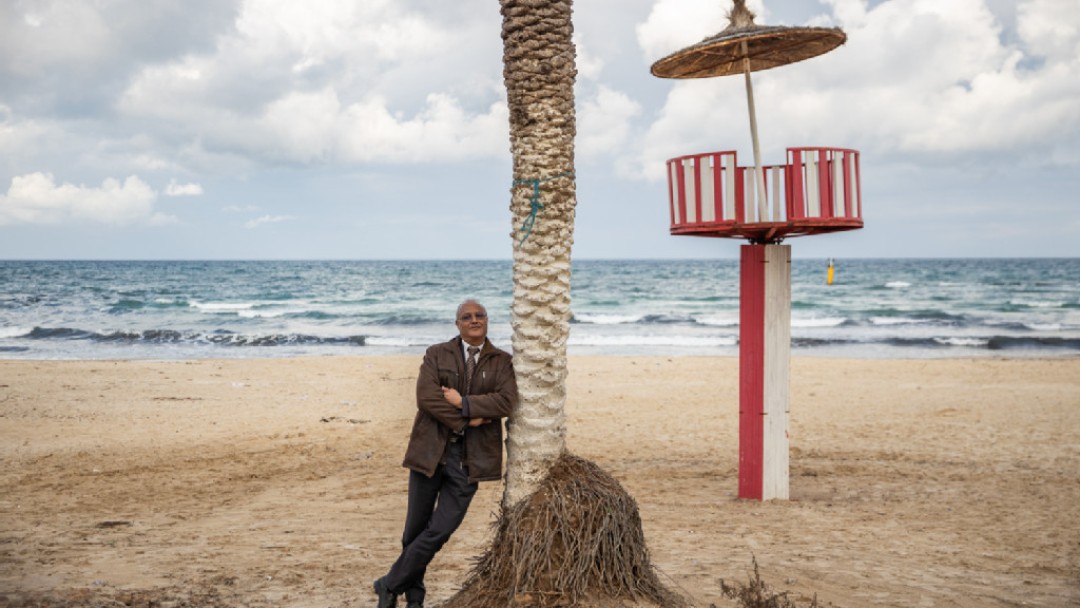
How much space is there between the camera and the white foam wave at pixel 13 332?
30009 mm

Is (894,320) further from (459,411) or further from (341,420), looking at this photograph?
(459,411)

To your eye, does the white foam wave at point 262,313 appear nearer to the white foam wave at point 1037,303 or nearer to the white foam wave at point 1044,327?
the white foam wave at point 1044,327

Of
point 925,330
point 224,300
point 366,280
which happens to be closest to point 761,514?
point 925,330

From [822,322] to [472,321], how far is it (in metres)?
34.2

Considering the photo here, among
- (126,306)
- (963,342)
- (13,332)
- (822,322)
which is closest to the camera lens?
(963,342)

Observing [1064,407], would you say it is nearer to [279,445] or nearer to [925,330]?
[279,445]

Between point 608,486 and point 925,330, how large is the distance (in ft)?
107

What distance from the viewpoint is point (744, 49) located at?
26.0 feet

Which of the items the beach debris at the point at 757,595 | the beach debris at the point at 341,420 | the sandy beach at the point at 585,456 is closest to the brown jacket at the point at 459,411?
the sandy beach at the point at 585,456

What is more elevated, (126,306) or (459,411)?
(459,411)

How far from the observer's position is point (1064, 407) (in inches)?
570

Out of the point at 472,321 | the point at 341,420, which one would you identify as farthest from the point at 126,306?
the point at 472,321

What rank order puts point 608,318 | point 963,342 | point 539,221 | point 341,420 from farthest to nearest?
1. point 608,318
2. point 963,342
3. point 341,420
4. point 539,221

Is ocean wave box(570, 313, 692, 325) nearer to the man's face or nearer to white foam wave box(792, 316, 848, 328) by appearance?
white foam wave box(792, 316, 848, 328)
